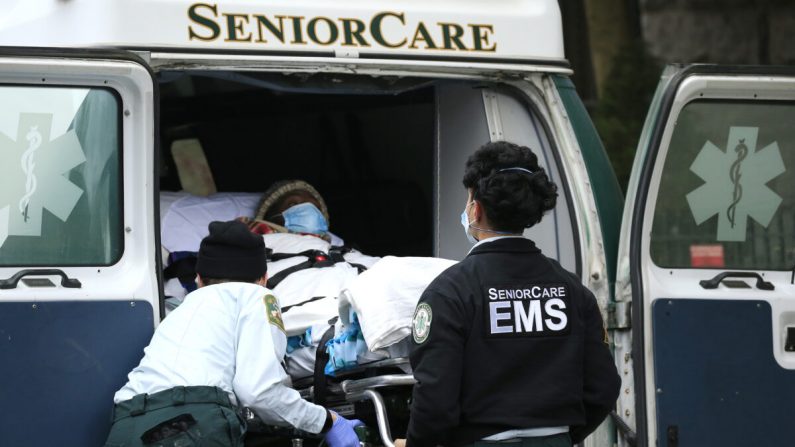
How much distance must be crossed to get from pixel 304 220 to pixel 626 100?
18.3 ft

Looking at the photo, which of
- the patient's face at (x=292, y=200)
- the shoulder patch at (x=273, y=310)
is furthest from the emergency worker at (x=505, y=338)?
the patient's face at (x=292, y=200)

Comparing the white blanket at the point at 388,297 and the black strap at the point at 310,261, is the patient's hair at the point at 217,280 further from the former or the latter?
the black strap at the point at 310,261

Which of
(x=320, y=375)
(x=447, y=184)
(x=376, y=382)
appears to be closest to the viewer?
(x=376, y=382)

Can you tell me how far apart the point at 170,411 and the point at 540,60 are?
2045mm

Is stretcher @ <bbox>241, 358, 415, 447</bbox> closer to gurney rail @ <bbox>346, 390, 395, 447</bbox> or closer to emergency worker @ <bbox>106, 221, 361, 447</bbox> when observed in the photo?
gurney rail @ <bbox>346, 390, 395, 447</bbox>

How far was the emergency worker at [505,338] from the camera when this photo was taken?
3443 mm

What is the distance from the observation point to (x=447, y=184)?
5.44 metres

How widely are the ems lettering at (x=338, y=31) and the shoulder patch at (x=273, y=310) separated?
988 mm

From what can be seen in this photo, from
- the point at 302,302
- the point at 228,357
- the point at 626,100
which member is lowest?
the point at 228,357

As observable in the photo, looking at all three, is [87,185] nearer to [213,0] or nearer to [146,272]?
[146,272]

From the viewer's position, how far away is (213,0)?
461 cm

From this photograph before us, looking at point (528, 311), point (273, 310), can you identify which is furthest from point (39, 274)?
point (528, 311)

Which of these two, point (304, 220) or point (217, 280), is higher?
point (304, 220)

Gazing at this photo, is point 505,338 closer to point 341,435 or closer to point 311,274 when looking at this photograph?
point 341,435
